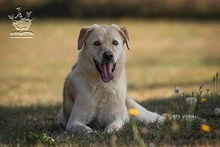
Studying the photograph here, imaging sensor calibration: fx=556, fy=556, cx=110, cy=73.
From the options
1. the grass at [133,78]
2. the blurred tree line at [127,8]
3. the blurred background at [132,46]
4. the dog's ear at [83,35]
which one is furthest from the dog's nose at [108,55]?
the blurred tree line at [127,8]

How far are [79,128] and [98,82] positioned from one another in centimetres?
75

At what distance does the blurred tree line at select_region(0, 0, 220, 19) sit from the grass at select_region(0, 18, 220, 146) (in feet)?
3.02

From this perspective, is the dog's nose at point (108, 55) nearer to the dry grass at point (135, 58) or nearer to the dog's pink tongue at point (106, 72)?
the dog's pink tongue at point (106, 72)

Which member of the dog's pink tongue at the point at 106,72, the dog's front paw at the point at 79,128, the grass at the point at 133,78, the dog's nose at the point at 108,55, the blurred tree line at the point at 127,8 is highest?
the dog's nose at the point at 108,55

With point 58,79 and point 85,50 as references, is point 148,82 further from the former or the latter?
point 85,50

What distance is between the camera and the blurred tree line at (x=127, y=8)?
2820cm

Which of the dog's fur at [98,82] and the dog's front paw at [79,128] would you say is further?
the dog's fur at [98,82]

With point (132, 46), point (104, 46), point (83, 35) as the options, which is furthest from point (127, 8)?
point (104, 46)

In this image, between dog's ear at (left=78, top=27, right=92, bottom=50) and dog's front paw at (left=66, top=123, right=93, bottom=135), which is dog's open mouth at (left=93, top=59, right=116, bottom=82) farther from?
dog's front paw at (left=66, top=123, right=93, bottom=135)

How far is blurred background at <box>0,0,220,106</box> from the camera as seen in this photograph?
46.4ft

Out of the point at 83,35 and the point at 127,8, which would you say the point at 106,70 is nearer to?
the point at 83,35

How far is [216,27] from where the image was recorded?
26750mm

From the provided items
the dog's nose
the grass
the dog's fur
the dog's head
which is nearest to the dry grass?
the grass

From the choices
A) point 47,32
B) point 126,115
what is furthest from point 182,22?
point 126,115
